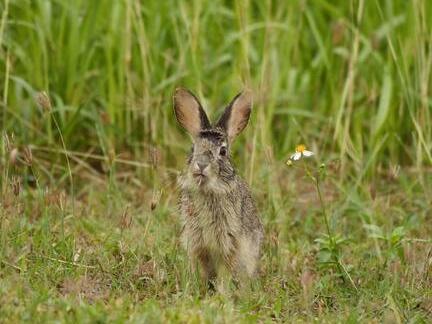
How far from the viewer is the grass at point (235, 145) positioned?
17.8 feet

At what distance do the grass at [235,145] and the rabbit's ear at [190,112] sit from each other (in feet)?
0.68

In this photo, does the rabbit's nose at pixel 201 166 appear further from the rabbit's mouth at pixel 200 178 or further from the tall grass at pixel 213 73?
the tall grass at pixel 213 73

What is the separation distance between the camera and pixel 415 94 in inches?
282

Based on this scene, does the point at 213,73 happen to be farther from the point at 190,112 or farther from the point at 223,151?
the point at 223,151

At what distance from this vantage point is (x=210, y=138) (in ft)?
17.9

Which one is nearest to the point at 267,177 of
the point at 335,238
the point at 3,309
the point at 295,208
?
the point at 295,208

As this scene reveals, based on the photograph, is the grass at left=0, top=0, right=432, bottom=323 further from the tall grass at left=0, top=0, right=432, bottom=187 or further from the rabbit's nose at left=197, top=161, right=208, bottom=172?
the rabbit's nose at left=197, top=161, right=208, bottom=172

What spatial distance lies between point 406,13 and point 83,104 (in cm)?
244

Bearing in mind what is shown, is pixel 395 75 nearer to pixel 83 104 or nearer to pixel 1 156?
pixel 83 104

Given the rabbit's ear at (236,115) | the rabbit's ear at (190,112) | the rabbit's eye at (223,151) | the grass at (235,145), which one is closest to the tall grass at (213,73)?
the grass at (235,145)

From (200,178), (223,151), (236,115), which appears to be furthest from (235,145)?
(200,178)

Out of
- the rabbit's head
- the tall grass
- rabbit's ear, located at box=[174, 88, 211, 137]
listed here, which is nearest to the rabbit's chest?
the rabbit's head

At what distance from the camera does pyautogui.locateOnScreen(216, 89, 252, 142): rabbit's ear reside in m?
5.70

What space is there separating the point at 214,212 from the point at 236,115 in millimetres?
570
